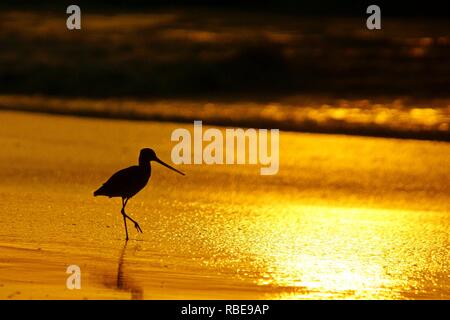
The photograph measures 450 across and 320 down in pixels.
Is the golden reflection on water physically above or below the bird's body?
below

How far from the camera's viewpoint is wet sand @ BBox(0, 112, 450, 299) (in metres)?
7.86

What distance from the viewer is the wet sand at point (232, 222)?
7.86 metres

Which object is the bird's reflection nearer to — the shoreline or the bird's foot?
the bird's foot

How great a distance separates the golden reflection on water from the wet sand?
0.05 feet

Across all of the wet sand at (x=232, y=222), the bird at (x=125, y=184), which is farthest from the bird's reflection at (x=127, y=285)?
the bird at (x=125, y=184)

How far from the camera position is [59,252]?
859cm

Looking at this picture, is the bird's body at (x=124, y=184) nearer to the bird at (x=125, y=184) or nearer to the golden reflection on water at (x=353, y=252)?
the bird at (x=125, y=184)

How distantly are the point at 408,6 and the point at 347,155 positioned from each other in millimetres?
13769

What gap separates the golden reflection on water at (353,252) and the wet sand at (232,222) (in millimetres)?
14

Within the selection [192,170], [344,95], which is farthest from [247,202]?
[344,95]

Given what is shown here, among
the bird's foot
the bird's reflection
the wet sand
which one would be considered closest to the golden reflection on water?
the wet sand

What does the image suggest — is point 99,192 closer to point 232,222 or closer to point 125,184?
point 125,184

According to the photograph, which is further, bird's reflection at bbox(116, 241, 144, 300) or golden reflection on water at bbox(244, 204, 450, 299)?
golden reflection on water at bbox(244, 204, 450, 299)

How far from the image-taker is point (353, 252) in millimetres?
8844
